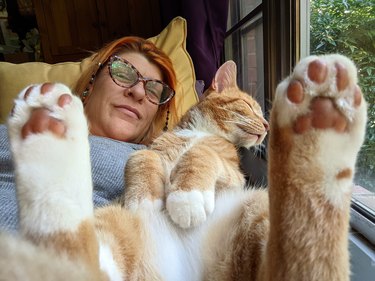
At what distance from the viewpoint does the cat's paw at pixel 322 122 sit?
0.55 m

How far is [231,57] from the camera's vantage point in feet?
7.77

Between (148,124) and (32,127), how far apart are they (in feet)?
3.79

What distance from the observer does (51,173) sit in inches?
23.0

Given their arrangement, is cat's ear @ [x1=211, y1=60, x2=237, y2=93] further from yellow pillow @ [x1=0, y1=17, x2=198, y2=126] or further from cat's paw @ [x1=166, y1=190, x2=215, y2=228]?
cat's paw @ [x1=166, y1=190, x2=215, y2=228]

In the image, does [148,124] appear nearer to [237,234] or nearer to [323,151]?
[237,234]

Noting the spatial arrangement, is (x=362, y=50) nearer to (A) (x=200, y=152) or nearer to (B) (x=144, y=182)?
(A) (x=200, y=152)

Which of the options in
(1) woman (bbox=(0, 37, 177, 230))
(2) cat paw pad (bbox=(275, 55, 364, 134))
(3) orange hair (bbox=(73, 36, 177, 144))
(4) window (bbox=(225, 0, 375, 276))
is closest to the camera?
(2) cat paw pad (bbox=(275, 55, 364, 134))

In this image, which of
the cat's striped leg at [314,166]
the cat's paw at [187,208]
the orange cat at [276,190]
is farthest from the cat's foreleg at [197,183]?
the cat's striped leg at [314,166]

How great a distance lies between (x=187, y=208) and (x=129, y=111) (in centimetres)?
82

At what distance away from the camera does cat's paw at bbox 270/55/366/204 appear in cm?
55

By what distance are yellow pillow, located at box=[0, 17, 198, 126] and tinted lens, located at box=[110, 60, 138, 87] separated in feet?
1.25

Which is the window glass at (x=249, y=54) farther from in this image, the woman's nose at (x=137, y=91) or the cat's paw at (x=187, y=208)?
the cat's paw at (x=187, y=208)

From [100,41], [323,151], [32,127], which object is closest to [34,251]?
[32,127]

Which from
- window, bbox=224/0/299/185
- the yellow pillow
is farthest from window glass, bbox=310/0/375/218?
the yellow pillow
